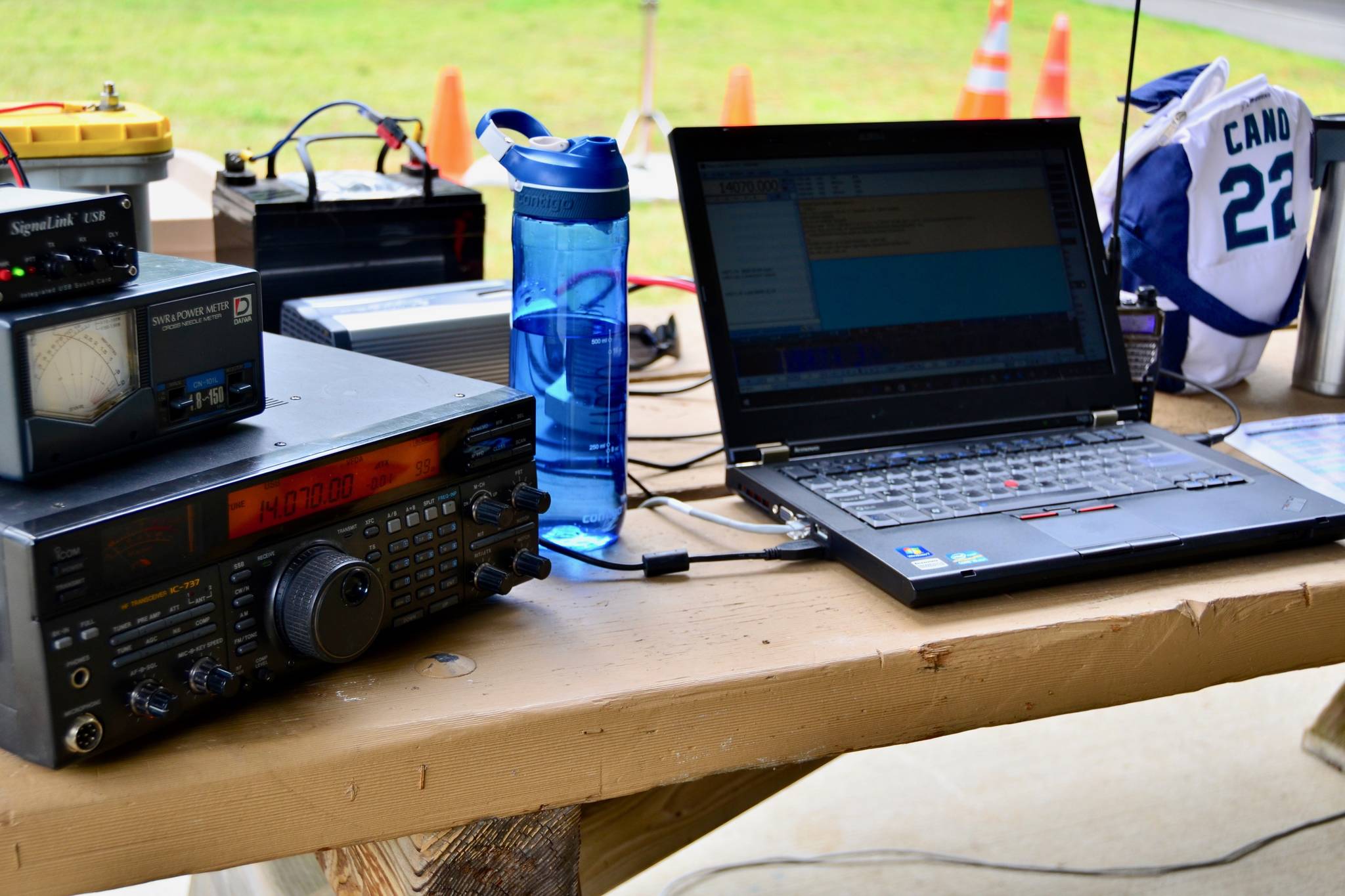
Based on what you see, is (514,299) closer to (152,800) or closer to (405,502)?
(405,502)

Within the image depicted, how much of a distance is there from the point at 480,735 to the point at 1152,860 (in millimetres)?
1414

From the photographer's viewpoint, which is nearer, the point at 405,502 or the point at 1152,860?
the point at 405,502

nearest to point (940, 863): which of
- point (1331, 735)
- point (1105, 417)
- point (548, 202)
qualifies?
point (1331, 735)

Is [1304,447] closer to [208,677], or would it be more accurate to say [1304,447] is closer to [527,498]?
[527,498]

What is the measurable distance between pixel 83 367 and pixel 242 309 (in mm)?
111

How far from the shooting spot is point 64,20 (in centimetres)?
685

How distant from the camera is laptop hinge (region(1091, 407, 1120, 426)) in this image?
1242mm

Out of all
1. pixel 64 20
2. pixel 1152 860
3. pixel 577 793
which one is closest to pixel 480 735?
pixel 577 793

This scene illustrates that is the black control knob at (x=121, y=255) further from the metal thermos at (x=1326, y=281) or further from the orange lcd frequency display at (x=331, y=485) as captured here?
the metal thermos at (x=1326, y=281)

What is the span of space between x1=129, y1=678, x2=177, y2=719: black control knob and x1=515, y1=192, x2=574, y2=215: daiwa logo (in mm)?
422

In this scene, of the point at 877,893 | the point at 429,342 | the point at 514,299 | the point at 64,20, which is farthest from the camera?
the point at 64,20

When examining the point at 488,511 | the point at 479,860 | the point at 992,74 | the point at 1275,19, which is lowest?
the point at 479,860

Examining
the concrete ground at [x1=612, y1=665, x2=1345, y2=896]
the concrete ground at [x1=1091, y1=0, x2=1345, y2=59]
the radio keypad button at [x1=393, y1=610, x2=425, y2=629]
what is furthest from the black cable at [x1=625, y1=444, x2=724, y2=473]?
the concrete ground at [x1=1091, y1=0, x2=1345, y2=59]

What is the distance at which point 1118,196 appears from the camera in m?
1.41
